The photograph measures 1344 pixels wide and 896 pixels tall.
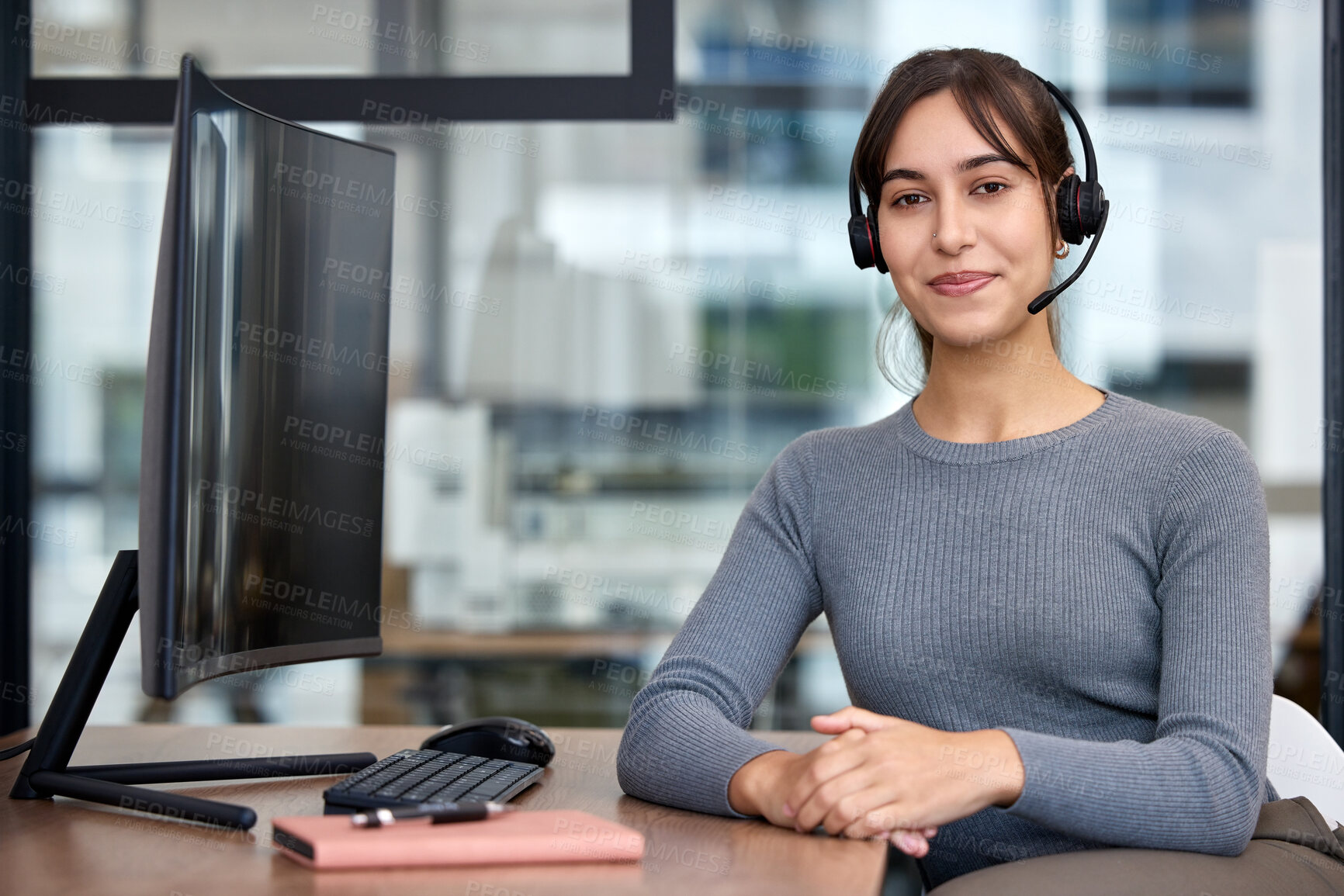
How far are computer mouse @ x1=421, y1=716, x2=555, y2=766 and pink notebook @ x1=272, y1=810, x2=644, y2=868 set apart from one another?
316mm

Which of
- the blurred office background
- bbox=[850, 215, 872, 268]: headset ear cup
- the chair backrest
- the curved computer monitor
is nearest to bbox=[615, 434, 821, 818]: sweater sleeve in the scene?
bbox=[850, 215, 872, 268]: headset ear cup

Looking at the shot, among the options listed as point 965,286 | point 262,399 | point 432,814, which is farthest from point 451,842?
point 965,286

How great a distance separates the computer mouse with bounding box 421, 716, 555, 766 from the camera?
46.9 inches

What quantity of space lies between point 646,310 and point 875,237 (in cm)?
110

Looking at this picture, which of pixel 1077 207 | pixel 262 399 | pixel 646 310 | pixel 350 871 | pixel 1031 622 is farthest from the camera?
pixel 646 310

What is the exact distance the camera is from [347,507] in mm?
1220

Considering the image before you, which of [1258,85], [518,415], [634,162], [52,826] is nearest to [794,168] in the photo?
[634,162]

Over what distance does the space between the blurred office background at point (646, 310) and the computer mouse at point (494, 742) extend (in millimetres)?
1207

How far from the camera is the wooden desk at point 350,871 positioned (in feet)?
2.55

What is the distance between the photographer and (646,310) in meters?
2.41

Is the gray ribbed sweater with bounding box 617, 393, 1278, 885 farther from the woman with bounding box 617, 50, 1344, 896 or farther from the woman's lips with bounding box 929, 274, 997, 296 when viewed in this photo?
the woman's lips with bounding box 929, 274, 997, 296

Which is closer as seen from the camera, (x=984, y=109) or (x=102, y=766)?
(x=102, y=766)

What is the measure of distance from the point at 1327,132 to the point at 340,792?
2204 mm

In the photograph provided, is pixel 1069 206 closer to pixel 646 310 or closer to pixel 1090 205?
pixel 1090 205
